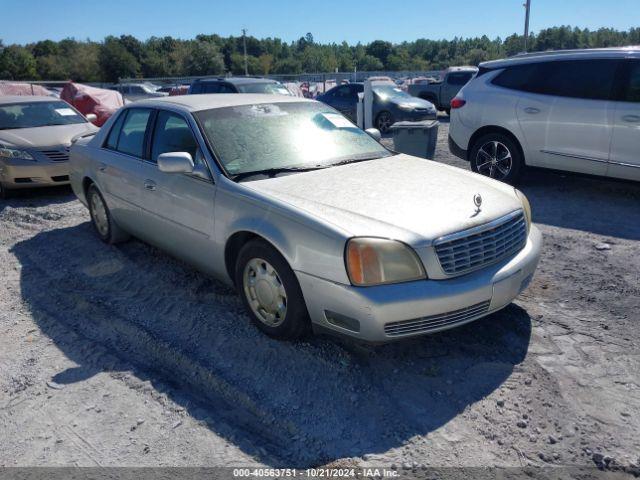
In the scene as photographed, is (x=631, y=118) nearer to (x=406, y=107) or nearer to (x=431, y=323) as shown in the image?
(x=431, y=323)

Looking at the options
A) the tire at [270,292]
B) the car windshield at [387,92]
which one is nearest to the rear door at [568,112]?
the tire at [270,292]

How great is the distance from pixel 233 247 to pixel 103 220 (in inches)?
100

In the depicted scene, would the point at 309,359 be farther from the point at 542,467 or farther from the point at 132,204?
the point at 132,204

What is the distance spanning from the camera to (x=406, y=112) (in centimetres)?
1529

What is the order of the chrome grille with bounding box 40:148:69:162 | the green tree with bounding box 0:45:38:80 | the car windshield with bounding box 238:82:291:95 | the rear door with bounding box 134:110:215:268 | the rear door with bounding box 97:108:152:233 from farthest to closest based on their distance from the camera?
the green tree with bounding box 0:45:38:80 < the car windshield with bounding box 238:82:291:95 < the chrome grille with bounding box 40:148:69:162 < the rear door with bounding box 97:108:152:233 < the rear door with bounding box 134:110:215:268

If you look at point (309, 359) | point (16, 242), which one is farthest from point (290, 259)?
point (16, 242)

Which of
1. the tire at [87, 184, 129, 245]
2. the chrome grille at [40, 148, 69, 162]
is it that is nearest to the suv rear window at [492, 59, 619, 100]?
the tire at [87, 184, 129, 245]

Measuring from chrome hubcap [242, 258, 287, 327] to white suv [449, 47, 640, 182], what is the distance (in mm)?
4832

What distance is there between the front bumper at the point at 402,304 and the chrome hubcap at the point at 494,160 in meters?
4.38

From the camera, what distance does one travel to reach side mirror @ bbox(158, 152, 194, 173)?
3.87 metres

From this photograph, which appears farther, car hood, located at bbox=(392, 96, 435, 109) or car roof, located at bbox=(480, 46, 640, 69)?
car hood, located at bbox=(392, 96, 435, 109)

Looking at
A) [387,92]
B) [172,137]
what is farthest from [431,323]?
[387,92]

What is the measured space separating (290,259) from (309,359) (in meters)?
0.67

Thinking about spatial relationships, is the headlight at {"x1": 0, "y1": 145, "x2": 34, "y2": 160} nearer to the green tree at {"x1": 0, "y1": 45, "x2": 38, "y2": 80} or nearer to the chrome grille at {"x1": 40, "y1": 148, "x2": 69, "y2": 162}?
the chrome grille at {"x1": 40, "y1": 148, "x2": 69, "y2": 162}
